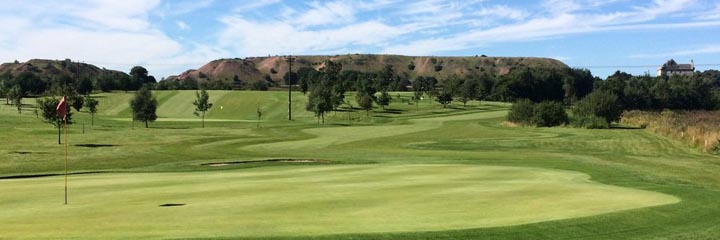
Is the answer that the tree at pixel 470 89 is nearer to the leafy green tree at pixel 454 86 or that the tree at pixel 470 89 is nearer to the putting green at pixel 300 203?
the leafy green tree at pixel 454 86

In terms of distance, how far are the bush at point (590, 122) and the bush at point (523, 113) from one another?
234 inches

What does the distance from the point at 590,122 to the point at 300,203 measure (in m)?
63.3

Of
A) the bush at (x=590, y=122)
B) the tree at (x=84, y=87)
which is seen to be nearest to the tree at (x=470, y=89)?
the bush at (x=590, y=122)

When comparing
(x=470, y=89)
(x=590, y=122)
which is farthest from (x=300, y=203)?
(x=470, y=89)

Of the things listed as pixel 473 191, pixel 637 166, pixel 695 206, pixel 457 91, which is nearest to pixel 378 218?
pixel 473 191

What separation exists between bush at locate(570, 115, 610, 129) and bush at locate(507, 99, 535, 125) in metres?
5.95

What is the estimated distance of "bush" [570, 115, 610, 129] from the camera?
237ft

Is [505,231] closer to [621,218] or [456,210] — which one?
[456,210]

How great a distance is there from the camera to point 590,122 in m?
73.1

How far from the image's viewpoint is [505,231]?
13055 millimetres

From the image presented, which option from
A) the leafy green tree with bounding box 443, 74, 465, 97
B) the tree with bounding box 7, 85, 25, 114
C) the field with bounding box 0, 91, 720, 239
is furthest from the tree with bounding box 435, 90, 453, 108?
the field with bounding box 0, 91, 720, 239

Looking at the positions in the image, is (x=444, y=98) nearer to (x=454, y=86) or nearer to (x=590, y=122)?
(x=454, y=86)

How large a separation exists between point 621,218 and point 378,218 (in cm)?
585

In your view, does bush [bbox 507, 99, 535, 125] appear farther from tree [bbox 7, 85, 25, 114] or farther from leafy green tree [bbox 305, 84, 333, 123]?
tree [bbox 7, 85, 25, 114]
